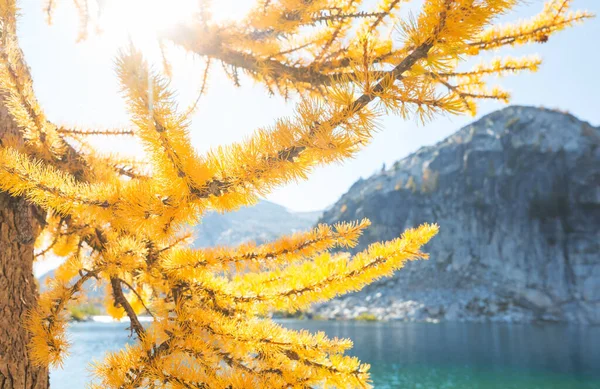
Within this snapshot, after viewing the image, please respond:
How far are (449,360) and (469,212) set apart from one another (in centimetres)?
5515

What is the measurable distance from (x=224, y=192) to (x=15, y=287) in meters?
1.30

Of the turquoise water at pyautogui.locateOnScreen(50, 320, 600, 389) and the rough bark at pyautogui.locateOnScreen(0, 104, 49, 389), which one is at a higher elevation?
the rough bark at pyautogui.locateOnScreen(0, 104, 49, 389)

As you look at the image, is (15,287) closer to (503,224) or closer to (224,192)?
(224,192)

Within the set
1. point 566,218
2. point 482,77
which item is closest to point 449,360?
point 482,77

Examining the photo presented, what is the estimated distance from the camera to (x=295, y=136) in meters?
1.05

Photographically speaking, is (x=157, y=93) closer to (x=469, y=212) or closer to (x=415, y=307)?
(x=415, y=307)

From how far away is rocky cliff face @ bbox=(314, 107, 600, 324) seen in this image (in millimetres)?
71562

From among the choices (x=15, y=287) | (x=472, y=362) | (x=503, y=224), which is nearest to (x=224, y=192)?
(x=15, y=287)

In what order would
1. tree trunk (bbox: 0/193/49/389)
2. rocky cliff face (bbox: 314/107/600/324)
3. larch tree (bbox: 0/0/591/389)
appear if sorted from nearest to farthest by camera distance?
larch tree (bbox: 0/0/591/389)
tree trunk (bbox: 0/193/49/389)
rocky cliff face (bbox: 314/107/600/324)

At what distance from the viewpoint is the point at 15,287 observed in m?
1.86

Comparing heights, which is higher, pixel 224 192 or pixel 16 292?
pixel 224 192

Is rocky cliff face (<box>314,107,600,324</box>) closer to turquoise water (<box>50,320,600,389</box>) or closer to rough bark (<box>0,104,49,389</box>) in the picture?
turquoise water (<box>50,320,600,389</box>)

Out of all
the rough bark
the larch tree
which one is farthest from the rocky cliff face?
the rough bark

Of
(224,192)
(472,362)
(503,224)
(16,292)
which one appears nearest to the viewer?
(224,192)
